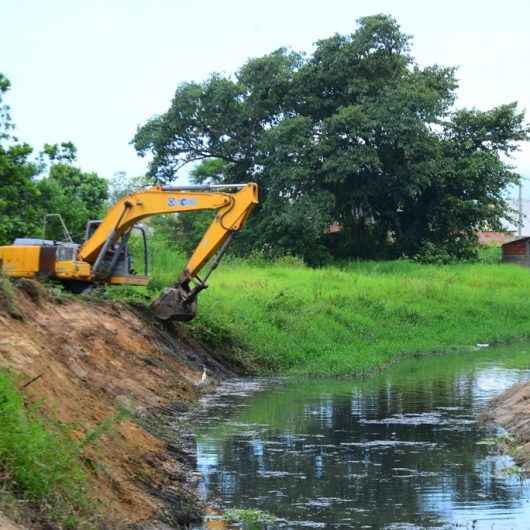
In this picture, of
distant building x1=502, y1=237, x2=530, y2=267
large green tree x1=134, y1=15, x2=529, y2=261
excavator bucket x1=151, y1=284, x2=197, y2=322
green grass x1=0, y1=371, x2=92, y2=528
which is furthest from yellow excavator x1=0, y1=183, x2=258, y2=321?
distant building x1=502, y1=237, x2=530, y2=267

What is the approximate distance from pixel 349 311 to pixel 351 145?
16.3 meters

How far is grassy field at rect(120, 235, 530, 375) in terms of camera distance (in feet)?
92.0

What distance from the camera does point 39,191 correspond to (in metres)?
38.9

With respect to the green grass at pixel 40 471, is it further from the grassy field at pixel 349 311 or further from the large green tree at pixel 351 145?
Result: the large green tree at pixel 351 145

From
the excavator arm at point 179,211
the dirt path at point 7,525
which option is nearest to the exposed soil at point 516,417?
the excavator arm at point 179,211

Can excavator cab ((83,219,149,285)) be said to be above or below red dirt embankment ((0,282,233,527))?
above

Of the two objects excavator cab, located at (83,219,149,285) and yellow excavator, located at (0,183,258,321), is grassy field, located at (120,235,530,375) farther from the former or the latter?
excavator cab, located at (83,219,149,285)

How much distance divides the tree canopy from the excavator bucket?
12.8 metres

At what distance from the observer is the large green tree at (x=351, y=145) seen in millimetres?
48875

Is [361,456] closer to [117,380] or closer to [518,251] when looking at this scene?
[117,380]

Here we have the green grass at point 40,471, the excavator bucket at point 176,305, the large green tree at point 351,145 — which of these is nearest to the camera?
the green grass at point 40,471

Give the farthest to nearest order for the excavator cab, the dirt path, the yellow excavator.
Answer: the excavator cab < the yellow excavator < the dirt path

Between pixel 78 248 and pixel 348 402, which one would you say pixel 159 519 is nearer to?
pixel 348 402

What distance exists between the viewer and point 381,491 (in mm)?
13078
